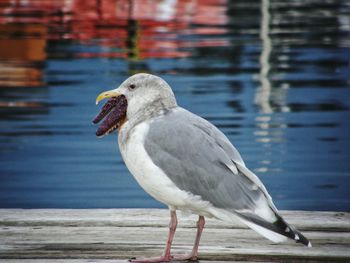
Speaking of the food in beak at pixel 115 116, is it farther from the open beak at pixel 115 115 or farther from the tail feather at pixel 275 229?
the tail feather at pixel 275 229

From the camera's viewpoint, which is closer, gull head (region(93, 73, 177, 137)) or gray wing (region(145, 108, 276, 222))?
gray wing (region(145, 108, 276, 222))

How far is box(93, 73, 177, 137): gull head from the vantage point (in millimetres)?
4777

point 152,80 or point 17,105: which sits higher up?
point 152,80

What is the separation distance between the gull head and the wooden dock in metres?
0.60

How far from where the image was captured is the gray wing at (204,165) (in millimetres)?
4520

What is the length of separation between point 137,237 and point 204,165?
2.69 ft

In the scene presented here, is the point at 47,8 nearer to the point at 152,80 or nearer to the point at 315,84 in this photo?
the point at 315,84

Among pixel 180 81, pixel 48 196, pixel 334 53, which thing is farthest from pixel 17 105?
pixel 334 53

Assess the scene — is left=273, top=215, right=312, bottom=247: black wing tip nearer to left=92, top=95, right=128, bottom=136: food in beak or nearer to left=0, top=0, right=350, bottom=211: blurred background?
left=92, top=95, right=128, bottom=136: food in beak

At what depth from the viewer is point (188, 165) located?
4594 mm

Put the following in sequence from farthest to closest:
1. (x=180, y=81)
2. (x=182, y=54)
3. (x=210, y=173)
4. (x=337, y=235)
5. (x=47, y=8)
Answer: (x=47, y=8) → (x=182, y=54) → (x=180, y=81) → (x=337, y=235) → (x=210, y=173)

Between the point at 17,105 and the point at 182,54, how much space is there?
4923 millimetres

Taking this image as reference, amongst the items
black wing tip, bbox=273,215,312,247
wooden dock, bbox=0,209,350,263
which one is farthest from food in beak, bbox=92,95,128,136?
black wing tip, bbox=273,215,312,247

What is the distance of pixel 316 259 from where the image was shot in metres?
4.81
